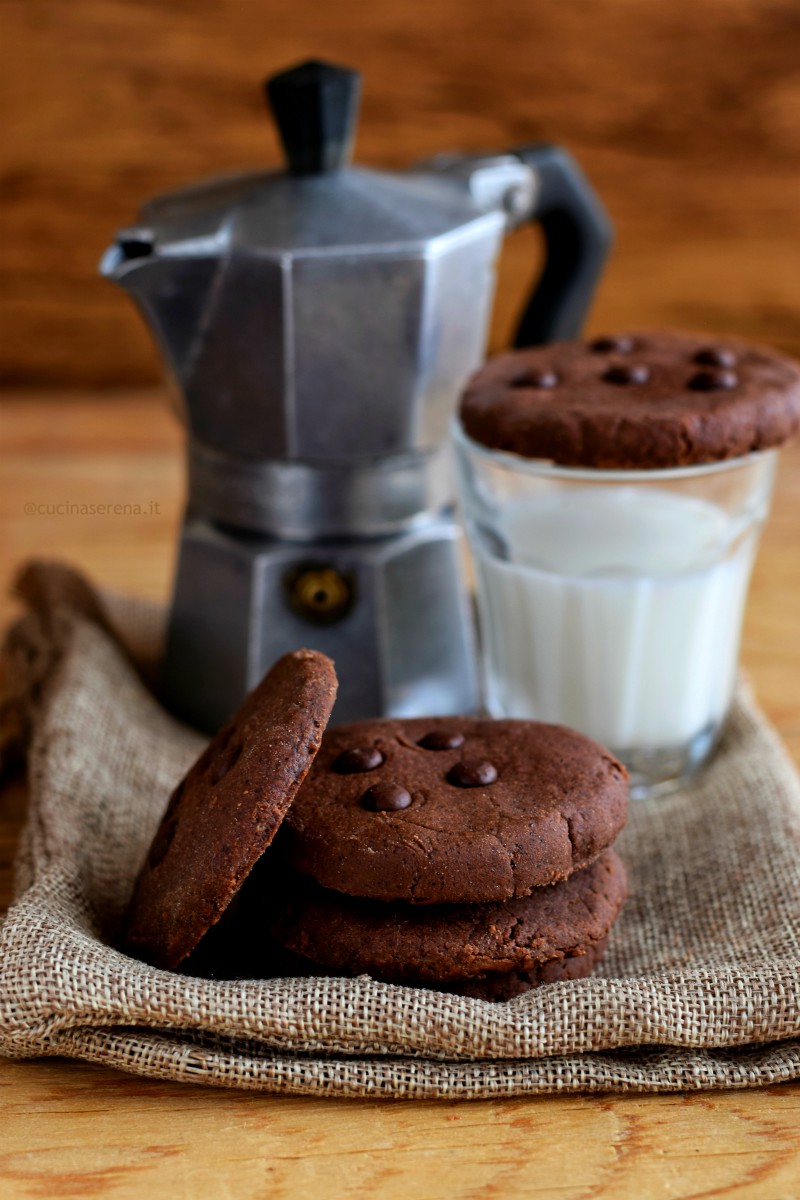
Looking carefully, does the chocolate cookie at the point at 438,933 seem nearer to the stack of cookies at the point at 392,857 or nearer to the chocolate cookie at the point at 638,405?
the stack of cookies at the point at 392,857

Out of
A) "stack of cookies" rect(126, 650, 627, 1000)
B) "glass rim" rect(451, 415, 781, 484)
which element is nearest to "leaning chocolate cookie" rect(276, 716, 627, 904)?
"stack of cookies" rect(126, 650, 627, 1000)

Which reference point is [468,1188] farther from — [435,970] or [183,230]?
[183,230]

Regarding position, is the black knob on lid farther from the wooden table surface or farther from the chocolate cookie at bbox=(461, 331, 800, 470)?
the wooden table surface

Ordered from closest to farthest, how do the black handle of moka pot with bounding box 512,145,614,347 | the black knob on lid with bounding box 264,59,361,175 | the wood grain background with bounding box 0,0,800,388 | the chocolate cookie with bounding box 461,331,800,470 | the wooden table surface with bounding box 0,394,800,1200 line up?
1. the wooden table surface with bounding box 0,394,800,1200
2. the chocolate cookie with bounding box 461,331,800,470
3. the black knob on lid with bounding box 264,59,361,175
4. the black handle of moka pot with bounding box 512,145,614,347
5. the wood grain background with bounding box 0,0,800,388

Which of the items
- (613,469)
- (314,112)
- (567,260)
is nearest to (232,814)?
(613,469)

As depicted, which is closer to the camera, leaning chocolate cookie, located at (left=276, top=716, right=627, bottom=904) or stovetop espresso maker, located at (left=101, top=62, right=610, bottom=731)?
leaning chocolate cookie, located at (left=276, top=716, right=627, bottom=904)

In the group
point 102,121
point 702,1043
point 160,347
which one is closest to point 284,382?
point 160,347
